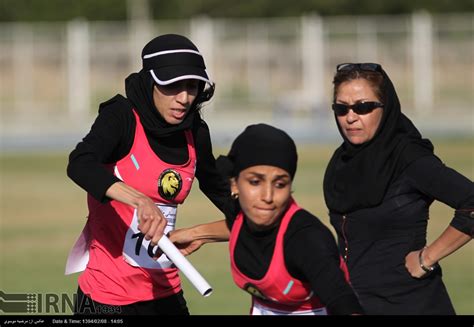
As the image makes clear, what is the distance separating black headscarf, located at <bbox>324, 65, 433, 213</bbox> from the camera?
502cm

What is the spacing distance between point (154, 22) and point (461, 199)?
47.9 meters

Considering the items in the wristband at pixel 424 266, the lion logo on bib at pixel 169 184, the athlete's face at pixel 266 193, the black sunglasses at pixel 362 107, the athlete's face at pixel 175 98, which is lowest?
the wristband at pixel 424 266

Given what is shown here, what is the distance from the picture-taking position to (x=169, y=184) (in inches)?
215

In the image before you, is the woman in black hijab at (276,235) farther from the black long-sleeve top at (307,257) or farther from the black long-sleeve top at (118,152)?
the black long-sleeve top at (118,152)

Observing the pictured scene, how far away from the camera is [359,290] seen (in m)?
5.11

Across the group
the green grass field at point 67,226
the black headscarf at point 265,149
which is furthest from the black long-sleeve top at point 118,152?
the green grass field at point 67,226

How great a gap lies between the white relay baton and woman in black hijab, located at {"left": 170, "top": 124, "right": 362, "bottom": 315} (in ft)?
1.19

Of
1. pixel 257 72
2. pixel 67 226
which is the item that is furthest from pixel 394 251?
pixel 257 72

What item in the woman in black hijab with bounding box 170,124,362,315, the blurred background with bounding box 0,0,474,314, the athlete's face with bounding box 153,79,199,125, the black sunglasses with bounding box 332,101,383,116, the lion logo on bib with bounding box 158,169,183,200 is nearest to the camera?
the woman in black hijab with bounding box 170,124,362,315

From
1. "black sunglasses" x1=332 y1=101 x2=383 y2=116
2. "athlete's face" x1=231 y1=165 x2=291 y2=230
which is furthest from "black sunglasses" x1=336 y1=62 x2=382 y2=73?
"athlete's face" x1=231 y1=165 x2=291 y2=230

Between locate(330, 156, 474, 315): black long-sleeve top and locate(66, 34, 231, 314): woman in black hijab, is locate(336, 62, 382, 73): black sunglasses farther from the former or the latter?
Answer: locate(66, 34, 231, 314): woman in black hijab

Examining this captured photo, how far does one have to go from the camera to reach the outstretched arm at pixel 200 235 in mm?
5223

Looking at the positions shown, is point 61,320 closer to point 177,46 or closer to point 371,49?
point 177,46

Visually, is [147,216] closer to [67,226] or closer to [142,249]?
[142,249]
